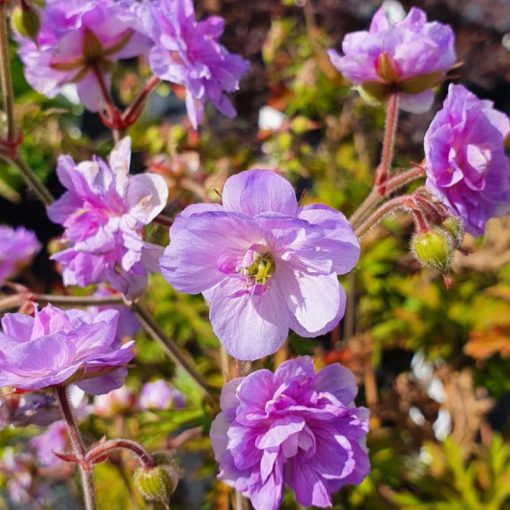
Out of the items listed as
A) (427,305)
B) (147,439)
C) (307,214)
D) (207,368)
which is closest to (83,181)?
(307,214)

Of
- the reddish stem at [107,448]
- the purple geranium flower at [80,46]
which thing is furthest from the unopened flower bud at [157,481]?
the purple geranium flower at [80,46]

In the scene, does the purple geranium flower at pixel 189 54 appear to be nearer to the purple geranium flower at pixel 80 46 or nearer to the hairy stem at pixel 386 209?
the purple geranium flower at pixel 80 46

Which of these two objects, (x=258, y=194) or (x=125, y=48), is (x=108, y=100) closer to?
(x=125, y=48)

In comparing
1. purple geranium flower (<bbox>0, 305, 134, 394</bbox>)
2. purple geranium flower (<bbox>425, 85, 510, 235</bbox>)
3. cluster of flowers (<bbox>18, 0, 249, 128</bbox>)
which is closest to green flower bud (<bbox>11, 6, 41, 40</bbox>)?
cluster of flowers (<bbox>18, 0, 249, 128</bbox>)

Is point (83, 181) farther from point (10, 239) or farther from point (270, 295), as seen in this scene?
point (10, 239)

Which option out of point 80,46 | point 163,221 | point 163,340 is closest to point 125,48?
point 80,46

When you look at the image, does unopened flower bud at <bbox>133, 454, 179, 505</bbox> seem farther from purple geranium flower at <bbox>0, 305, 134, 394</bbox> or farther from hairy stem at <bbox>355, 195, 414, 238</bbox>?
hairy stem at <bbox>355, 195, 414, 238</bbox>
